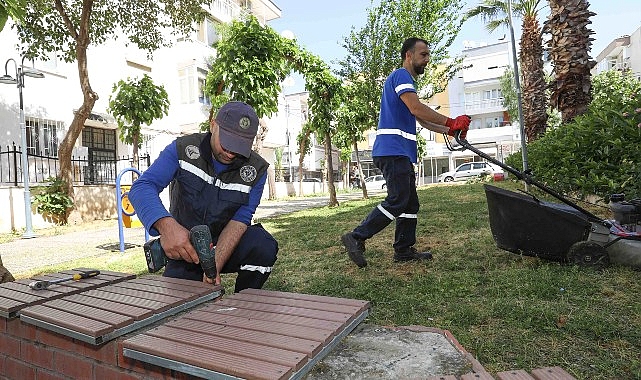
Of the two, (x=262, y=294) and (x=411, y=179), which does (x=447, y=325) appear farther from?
(x=411, y=179)

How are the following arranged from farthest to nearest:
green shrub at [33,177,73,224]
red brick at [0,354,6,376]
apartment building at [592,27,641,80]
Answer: apartment building at [592,27,641,80] < green shrub at [33,177,73,224] < red brick at [0,354,6,376]

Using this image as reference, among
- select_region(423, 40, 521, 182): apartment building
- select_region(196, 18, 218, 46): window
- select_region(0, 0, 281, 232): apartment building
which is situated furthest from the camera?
select_region(423, 40, 521, 182): apartment building

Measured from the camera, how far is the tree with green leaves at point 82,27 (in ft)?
38.0

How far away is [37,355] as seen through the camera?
192 centimetres

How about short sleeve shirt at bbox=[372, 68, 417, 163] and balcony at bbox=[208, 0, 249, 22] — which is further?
balcony at bbox=[208, 0, 249, 22]

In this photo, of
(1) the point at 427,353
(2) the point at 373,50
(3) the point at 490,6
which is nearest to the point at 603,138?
(1) the point at 427,353

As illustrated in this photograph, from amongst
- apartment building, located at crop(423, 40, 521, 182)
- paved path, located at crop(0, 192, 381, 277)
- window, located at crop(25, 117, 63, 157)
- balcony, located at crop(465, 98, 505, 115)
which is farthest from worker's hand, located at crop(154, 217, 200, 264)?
balcony, located at crop(465, 98, 505, 115)

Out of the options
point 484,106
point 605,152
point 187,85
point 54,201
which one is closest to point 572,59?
point 605,152

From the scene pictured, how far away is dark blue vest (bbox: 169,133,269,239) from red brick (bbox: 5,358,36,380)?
1.03 meters

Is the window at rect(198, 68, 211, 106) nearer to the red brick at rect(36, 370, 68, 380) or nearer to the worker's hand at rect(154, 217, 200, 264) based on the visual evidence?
the worker's hand at rect(154, 217, 200, 264)

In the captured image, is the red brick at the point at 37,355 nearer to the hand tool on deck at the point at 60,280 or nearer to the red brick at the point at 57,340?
the red brick at the point at 57,340

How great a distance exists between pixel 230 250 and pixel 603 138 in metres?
4.87

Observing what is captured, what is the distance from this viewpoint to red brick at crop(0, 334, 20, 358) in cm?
204

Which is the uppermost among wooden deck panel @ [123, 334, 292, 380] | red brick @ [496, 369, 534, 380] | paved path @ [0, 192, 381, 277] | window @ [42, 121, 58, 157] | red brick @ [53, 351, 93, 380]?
window @ [42, 121, 58, 157]
